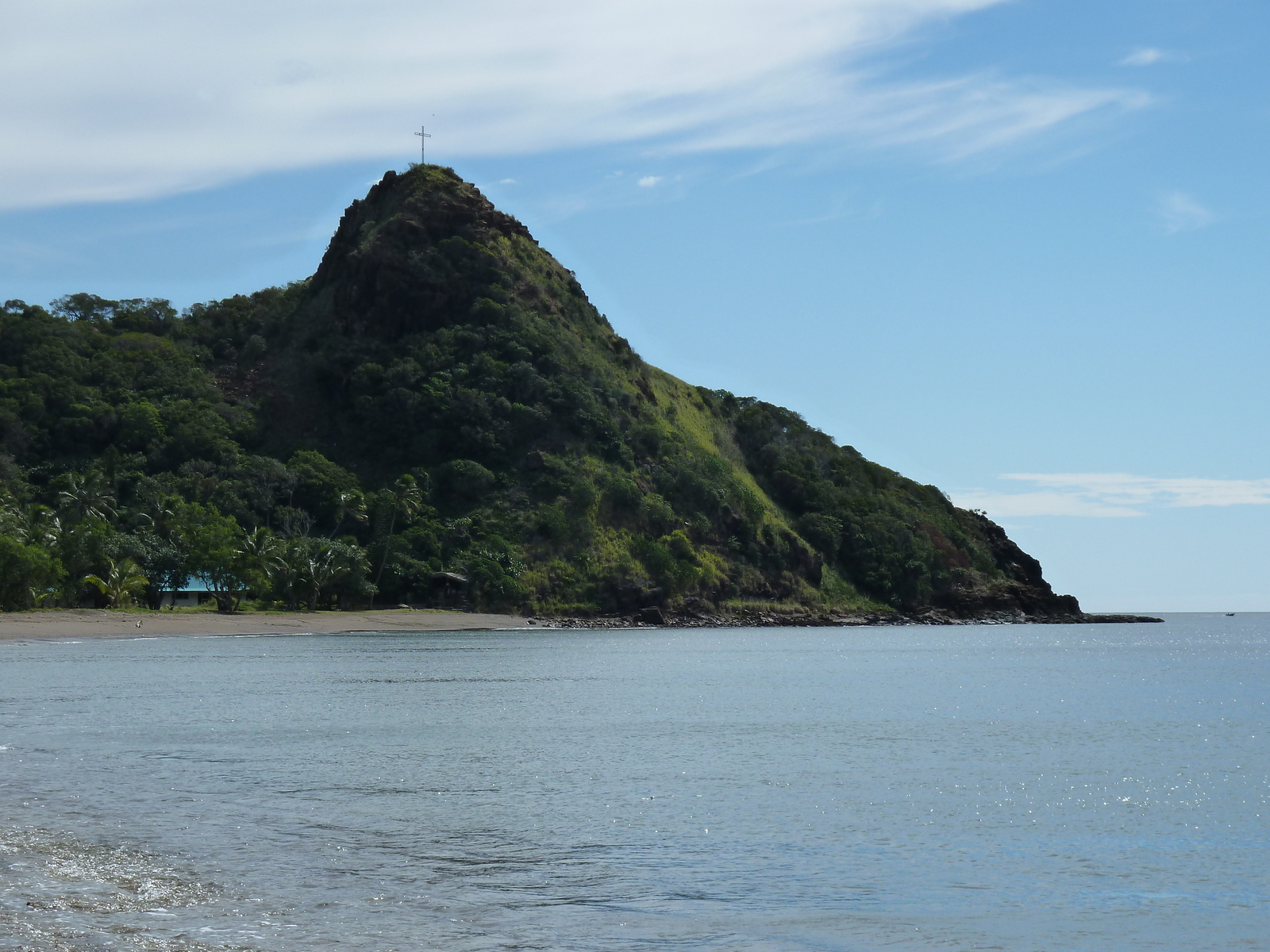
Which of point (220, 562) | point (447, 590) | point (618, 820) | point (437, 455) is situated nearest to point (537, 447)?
point (437, 455)

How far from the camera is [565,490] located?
133m

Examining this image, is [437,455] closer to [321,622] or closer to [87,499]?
[87,499]

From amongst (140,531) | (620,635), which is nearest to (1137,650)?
(620,635)

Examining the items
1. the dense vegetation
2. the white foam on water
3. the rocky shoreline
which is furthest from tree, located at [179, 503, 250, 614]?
Answer: the white foam on water

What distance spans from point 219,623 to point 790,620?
7384 centimetres

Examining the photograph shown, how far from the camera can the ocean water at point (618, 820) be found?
13.1 meters

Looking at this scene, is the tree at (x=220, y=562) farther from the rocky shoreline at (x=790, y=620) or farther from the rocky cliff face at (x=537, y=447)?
the rocky shoreline at (x=790, y=620)

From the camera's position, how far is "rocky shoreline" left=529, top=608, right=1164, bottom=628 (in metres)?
123

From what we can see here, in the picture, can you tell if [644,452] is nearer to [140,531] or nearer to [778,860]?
[140,531]

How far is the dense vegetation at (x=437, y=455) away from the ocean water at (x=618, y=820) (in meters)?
66.4

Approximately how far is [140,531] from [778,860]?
9432cm

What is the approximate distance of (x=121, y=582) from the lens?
3445 inches

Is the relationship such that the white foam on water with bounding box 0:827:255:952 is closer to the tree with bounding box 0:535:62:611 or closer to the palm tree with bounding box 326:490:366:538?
the tree with bounding box 0:535:62:611

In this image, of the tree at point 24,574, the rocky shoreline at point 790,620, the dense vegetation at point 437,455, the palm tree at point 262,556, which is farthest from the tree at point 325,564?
the tree at point 24,574
